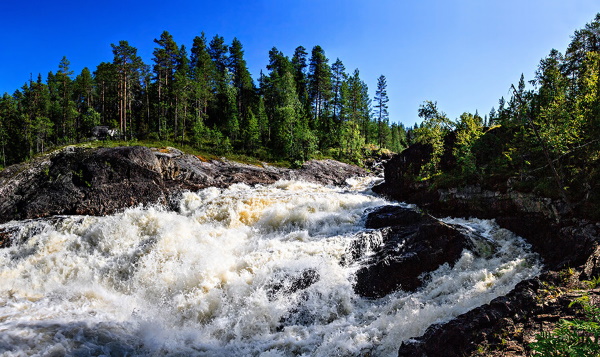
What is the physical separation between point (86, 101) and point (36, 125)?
19.8m

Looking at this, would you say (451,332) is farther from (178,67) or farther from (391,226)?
(178,67)

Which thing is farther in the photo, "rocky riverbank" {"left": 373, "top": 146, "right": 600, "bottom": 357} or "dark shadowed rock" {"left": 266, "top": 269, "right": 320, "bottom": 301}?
"dark shadowed rock" {"left": 266, "top": 269, "right": 320, "bottom": 301}

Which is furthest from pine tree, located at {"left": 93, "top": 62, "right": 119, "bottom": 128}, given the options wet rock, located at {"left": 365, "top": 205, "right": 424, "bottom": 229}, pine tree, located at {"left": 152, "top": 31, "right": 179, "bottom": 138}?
wet rock, located at {"left": 365, "top": 205, "right": 424, "bottom": 229}

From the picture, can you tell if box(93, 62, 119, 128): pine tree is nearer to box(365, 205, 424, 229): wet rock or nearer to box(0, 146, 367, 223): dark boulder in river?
box(0, 146, 367, 223): dark boulder in river

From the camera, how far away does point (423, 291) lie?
10.4 m

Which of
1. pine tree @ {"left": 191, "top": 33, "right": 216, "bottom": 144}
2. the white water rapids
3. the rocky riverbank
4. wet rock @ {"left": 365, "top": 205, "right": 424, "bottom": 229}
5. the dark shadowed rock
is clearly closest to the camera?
the rocky riverbank

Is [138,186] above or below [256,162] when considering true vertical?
below

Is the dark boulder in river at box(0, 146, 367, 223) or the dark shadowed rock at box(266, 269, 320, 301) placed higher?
the dark boulder in river at box(0, 146, 367, 223)

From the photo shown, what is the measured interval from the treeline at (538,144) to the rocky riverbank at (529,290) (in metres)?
0.83

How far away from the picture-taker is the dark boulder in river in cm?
2105

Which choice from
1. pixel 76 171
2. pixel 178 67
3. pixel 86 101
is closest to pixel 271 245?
pixel 76 171

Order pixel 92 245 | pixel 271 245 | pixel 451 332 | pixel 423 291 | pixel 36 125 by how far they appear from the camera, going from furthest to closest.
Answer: pixel 36 125
pixel 92 245
pixel 271 245
pixel 423 291
pixel 451 332

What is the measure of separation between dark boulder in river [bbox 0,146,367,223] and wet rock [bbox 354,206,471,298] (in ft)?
59.6

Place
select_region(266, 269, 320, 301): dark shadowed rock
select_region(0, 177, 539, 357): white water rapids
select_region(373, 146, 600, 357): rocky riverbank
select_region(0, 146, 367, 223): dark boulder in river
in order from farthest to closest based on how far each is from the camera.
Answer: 1. select_region(0, 146, 367, 223): dark boulder in river
2. select_region(266, 269, 320, 301): dark shadowed rock
3. select_region(0, 177, 539, 357): white water rapids
4. select_region(373, 146, 600, 357): rocky riverbank
